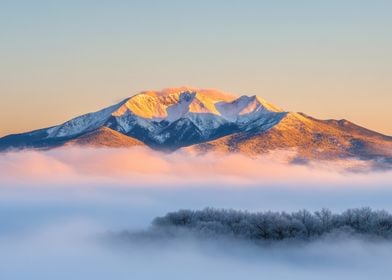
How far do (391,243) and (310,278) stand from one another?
2183 centimetres

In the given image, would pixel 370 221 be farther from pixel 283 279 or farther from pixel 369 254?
pixel 283 279

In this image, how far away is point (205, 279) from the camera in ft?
653

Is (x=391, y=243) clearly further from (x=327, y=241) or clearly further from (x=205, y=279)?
(x=205, y=279)

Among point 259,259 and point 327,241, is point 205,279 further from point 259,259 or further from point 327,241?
point 327,241

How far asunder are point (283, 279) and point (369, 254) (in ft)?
77.7

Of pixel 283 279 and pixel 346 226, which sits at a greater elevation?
pixel 346 226

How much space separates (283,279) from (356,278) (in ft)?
61.8

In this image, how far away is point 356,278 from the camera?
194250mm

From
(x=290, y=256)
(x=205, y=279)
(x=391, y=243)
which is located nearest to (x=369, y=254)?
(x=391, y=243)

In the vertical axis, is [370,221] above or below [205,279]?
above

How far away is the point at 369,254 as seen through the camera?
646ft

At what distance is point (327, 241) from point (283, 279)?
16570 mm

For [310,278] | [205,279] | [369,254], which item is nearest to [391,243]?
[369,254]

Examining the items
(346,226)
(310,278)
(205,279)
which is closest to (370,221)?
(346,226)
